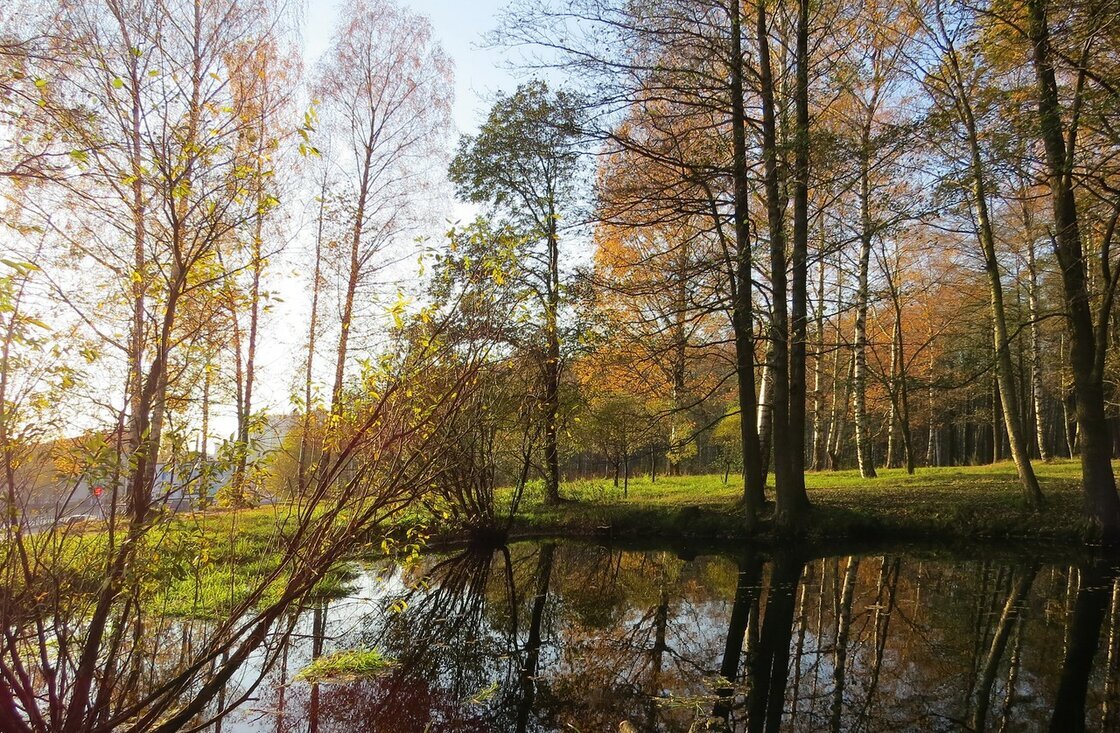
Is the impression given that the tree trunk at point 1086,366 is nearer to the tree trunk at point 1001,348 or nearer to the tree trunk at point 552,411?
the tree trunk at point 1001,348

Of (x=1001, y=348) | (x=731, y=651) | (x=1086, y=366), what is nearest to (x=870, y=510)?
(x=1001, y=348)

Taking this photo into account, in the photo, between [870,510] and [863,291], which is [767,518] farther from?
[863,291]

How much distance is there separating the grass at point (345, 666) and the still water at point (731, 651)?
12 centimetres

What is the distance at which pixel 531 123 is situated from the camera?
31.7 ft

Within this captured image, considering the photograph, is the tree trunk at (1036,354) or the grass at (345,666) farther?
the tree trunk at (1036,354)

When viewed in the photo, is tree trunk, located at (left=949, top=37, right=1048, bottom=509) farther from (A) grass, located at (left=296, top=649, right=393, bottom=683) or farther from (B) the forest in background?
(A) grass, located at (left=296, top=649, right=393, bottom=683)

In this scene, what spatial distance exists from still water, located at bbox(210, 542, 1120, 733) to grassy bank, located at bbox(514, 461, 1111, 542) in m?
1.50

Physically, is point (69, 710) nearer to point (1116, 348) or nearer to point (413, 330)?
point (413, 330)

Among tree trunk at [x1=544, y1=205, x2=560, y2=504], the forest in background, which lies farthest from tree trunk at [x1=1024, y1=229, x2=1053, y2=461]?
tree trunk at [x1=544, y1=205, x2=560, y2=504]

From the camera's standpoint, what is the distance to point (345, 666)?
17.5 feet

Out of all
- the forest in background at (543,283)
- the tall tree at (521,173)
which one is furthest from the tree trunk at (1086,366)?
the tall tree at (521,173)

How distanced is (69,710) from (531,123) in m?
8.81

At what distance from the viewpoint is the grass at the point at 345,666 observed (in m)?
5.13

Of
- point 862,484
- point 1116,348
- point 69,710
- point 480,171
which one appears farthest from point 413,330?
point 1116,348
